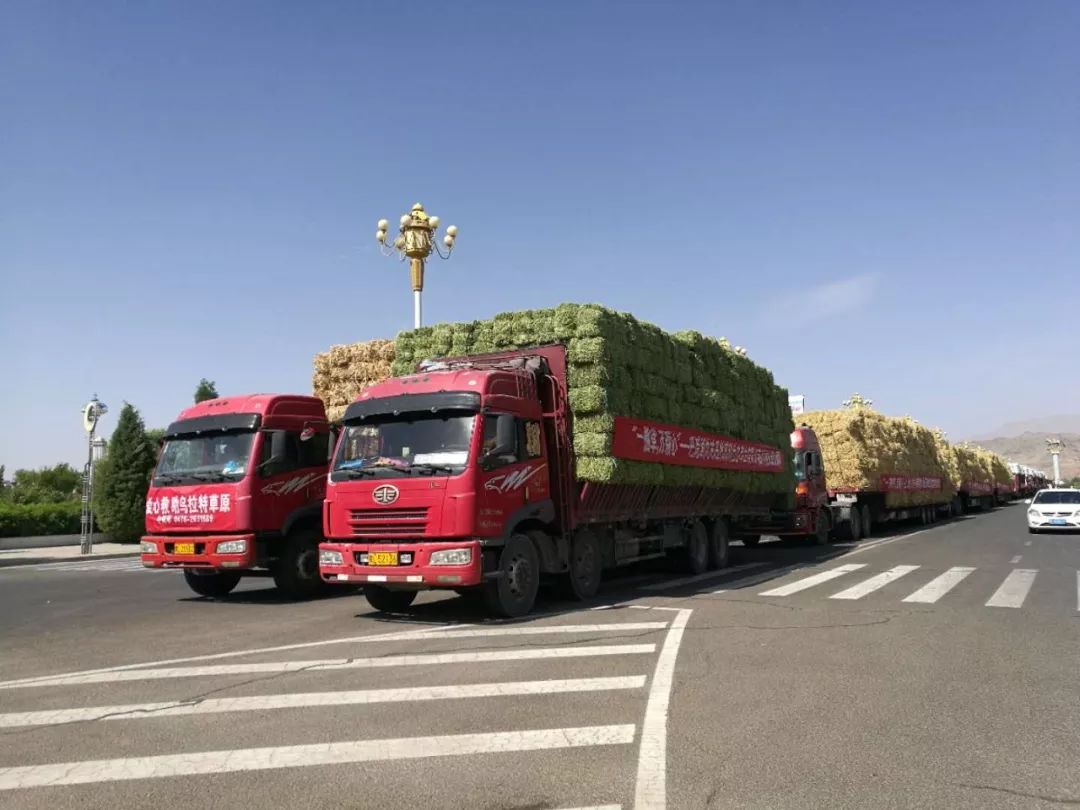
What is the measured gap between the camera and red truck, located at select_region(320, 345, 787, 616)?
32.8ft

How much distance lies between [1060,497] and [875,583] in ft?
60.5

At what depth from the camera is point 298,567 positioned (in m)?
13.3

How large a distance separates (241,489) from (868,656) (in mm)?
8964

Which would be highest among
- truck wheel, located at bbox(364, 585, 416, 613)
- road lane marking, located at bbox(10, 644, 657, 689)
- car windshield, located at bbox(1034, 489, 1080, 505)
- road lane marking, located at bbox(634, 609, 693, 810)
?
car windshield, located at bbox(1034, 489, 1080, 505)

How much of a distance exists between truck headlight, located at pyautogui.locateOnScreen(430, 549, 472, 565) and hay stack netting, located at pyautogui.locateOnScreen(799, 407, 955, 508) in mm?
19236

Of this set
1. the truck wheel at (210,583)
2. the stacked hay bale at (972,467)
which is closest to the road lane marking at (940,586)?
the truck wheel at (210,583)

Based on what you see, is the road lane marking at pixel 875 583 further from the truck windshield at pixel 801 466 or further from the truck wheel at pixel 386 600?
the truck windshield at pixel 801 466

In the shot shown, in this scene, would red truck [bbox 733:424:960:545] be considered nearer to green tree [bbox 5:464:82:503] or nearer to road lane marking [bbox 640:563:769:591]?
road lane marking [bbox 640:563:769:591]

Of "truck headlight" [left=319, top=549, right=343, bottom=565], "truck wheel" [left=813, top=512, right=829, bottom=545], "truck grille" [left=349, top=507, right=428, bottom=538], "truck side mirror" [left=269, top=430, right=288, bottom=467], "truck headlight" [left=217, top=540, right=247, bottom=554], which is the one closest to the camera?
"truck grille" [left=349, top=507, right=428, bottom=538]

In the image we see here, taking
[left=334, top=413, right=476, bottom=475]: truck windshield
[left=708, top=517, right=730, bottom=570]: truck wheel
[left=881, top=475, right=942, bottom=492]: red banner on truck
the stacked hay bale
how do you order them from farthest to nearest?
the stacked hay bale < [left=881, top=475, right=942, bottom=492]: red banner on truck < [left=708, top=517, right=730, bottom=570]: truck wheel < [left=334, top=413, right=476, bottom=475]: truck windshield

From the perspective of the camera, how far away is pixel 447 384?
35.7 feet

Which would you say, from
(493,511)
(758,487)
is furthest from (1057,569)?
(493,511)

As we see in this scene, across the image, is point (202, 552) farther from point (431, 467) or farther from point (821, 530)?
point (821, 530)

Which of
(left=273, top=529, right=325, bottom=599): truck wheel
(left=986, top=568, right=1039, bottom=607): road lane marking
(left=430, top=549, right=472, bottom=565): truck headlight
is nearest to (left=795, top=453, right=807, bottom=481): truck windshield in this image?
(left=986, top=568, right=1039, bottom=607): road lane marking
